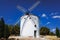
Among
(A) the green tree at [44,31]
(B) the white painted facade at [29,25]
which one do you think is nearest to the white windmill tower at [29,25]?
(B) the white painted facade at [29,25]

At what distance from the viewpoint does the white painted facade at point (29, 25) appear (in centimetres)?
2344

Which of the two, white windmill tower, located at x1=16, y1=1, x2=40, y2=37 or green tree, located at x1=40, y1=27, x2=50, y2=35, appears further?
green tree, located at x1=40, y1=27, x2=50, y2=35

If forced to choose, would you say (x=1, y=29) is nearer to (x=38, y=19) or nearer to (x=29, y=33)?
(x=29, y=33)

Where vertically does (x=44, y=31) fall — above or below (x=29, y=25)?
below

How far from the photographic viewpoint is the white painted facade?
23438mm

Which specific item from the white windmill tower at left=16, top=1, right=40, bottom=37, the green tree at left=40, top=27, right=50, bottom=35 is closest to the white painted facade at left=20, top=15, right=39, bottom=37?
the white windmill tower at left=16, top=1, right=40, bottom=37

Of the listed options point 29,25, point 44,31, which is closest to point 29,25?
point 29,25

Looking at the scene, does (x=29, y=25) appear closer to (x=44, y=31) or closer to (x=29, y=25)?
(x=29, y=25)

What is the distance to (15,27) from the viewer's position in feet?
105

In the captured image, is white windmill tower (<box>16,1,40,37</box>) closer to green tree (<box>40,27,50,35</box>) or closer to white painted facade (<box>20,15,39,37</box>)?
white painted facade (<box>20,15,39,37</box>)

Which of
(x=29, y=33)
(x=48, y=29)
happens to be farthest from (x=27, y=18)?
(x=48, y=29)

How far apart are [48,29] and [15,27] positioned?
7822mm

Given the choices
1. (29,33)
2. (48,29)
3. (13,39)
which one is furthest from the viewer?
(48,29)

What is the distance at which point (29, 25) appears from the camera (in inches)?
929
